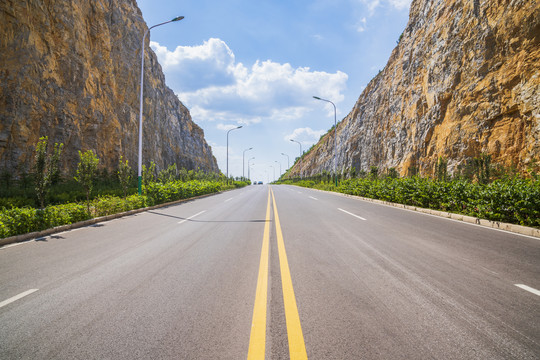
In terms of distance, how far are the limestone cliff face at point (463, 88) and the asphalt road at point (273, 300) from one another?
18087 millimetres

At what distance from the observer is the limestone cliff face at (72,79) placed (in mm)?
20078

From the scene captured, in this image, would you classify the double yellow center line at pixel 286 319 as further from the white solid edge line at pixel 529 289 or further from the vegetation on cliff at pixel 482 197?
the vegetation on cliff at pixel 482 197

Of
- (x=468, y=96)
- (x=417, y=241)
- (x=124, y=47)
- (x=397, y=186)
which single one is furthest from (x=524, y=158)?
(x=124, y=47)

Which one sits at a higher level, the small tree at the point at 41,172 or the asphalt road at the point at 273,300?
the small tree at the point at 41,172

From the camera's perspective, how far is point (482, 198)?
28.3 ft

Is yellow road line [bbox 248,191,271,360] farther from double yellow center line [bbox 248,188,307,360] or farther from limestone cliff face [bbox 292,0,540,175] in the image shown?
limestone cliff face [bbox 292,0,540,175]

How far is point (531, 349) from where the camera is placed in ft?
7.16

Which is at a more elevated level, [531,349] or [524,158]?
[524,158]

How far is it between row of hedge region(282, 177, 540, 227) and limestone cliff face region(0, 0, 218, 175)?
87.3 ft

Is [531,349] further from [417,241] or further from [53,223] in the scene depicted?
[53,223]

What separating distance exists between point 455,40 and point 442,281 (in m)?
31.4

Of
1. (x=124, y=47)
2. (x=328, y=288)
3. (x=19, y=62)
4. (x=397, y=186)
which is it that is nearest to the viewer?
(x=328, y=288)

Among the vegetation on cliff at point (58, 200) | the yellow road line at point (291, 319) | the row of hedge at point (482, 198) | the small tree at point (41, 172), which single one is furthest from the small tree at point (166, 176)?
the yellow road line at point (291, 319)

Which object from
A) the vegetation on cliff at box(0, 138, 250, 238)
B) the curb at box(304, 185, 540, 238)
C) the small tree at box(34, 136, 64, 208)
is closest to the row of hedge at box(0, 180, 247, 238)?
the vegetation on cliff at box(0, 138, 250, 238)
